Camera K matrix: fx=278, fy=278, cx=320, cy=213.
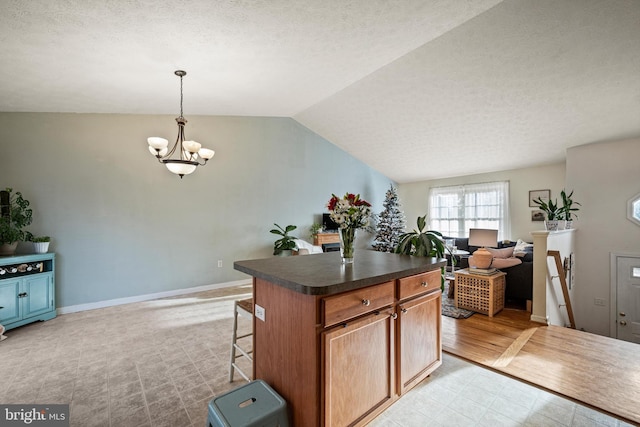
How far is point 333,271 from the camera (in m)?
1.73

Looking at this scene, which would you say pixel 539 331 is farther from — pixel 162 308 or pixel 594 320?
pixel 162 308

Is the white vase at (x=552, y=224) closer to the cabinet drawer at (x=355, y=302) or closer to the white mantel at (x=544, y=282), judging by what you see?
the white mantel at (x=544, y=282)

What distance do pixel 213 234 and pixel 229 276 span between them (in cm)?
88

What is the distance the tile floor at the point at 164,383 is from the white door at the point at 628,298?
4.42 metres

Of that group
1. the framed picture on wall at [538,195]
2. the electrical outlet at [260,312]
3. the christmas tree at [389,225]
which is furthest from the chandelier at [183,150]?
the framed picture on wall at [538,195]

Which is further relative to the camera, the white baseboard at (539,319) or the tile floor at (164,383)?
the white baseboard at (539,319)

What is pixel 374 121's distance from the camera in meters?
5.68

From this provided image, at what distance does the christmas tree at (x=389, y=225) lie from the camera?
765 centimetres

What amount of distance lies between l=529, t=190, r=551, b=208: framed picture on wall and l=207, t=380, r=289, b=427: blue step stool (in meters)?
7.28

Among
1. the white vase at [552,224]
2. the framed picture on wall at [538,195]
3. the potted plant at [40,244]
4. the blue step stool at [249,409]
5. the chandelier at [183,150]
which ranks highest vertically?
the chandelier at [183,150]

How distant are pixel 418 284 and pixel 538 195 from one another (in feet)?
20.5

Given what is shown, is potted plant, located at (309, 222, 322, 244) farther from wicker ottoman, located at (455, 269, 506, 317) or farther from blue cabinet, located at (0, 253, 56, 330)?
blue cabinet, located at (0, 253, 56, 330)

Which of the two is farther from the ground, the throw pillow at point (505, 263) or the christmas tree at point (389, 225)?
the christmas tree at point (389, 225)

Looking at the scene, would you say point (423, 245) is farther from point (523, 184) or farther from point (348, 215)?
point (523, 184)
